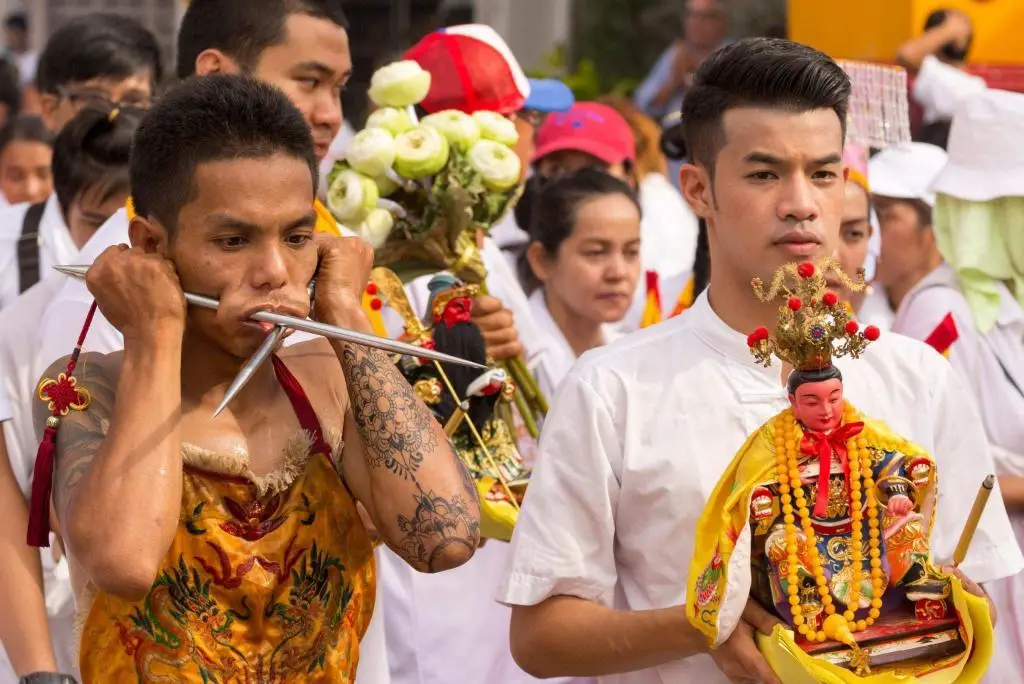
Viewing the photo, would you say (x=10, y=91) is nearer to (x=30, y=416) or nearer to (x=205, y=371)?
(x=30, y=416)

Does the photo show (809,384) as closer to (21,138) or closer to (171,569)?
(171,569)

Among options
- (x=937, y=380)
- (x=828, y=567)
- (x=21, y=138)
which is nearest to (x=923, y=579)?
(x=828, y=567)

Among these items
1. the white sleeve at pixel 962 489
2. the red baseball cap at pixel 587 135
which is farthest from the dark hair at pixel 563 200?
the white sleeve at pixel 962 489

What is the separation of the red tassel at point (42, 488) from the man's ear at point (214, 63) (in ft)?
5.63

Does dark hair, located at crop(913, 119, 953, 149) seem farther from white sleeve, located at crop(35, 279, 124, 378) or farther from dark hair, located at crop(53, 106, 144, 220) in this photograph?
white sleeve, located at crop(35, 279, 124, 378)

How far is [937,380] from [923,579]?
2.03ft

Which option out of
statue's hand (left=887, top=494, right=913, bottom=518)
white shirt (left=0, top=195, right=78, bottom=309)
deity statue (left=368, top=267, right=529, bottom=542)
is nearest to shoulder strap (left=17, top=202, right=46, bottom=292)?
white shirt (left=0, top=195, right=78, bottom=309)

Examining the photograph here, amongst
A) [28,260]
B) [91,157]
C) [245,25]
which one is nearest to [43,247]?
[28,260]

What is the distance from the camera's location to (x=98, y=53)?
21.0 feet

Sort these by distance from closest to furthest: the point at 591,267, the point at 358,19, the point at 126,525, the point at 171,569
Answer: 1. the point at 126,525
2. the point at 171,569
3. the point at 591,267
4. the point at 358,19

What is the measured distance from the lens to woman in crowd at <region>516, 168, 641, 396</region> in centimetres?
615

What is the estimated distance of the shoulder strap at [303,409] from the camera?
10.5ft

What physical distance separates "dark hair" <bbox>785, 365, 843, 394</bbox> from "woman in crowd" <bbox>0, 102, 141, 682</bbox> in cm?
139

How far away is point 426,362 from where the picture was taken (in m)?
4.02
